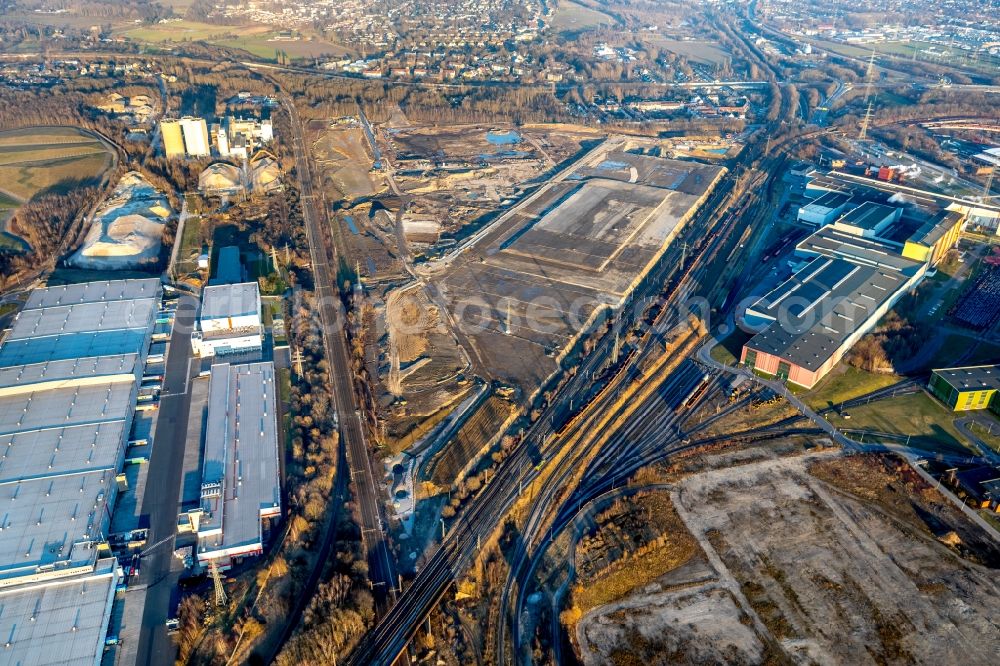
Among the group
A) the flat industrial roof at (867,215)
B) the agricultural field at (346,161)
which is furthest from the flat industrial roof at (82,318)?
the flat industrial roof at (867,215)

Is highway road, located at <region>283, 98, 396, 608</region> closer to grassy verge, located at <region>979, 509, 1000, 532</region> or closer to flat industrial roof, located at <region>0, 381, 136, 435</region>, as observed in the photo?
flat industrial roof, located at <region>0, 381, 136, 435</region>

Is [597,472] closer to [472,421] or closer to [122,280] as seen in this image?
[472,421]

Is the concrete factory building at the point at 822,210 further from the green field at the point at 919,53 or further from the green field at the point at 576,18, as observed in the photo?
the green field at the point at 576,18

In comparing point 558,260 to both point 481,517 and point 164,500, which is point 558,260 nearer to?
point 481,517

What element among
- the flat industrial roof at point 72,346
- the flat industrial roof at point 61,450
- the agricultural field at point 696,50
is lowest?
the flat industrial roof at point 61,450

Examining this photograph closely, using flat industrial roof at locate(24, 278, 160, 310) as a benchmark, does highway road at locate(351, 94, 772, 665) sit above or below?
below

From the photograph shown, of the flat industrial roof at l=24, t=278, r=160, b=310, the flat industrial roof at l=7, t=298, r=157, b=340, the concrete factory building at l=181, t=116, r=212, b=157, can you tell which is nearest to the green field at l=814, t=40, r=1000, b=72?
the concrete factory building at l=181, t=116, r=212, b=157
